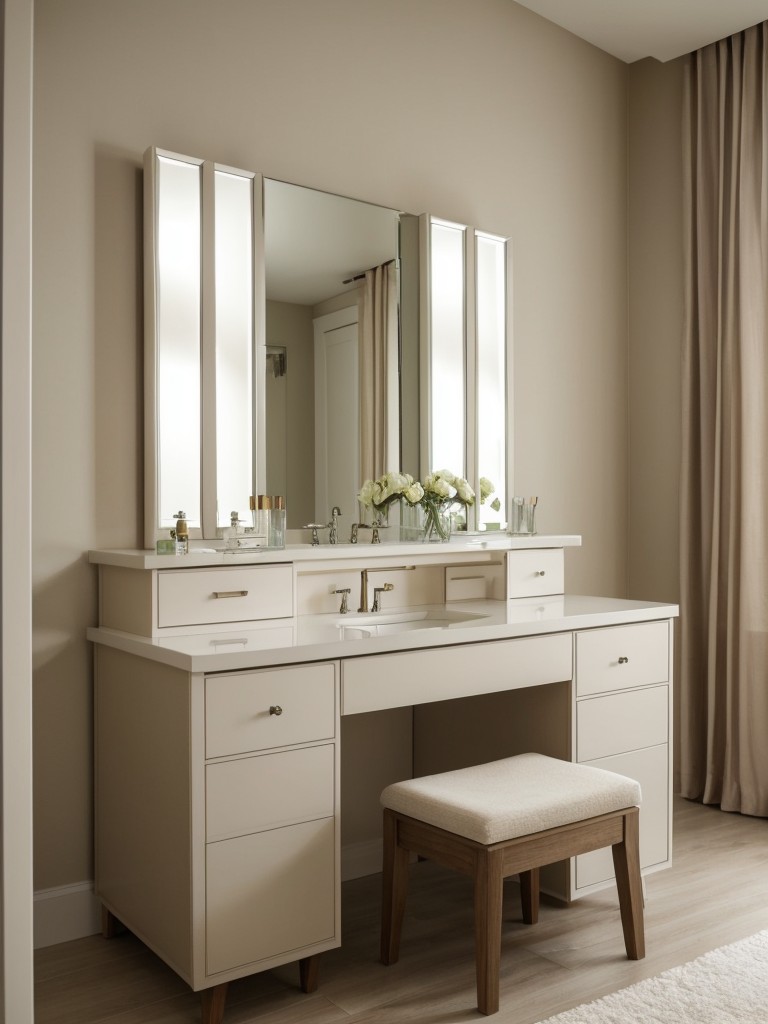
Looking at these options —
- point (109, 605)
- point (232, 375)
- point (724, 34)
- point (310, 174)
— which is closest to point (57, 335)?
point (232, 375)

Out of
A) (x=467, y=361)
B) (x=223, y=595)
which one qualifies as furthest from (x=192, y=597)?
(x=467, y=361)

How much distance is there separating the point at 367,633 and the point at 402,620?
1.25ft

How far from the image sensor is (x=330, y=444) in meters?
2.71

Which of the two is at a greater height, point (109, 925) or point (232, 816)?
point (232, 816)

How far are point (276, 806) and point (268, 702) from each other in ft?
0.72

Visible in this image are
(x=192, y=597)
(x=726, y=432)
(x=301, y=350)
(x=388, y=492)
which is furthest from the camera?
(x=726, y=432)

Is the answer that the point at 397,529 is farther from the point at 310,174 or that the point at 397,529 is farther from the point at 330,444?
the point at 310,174

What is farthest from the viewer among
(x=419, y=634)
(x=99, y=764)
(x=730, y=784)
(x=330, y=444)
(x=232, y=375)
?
(x=730, y=784)

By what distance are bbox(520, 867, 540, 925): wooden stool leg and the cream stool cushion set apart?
13.2 inches

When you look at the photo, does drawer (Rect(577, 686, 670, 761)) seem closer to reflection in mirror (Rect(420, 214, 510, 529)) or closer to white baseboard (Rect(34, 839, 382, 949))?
reflection in mirror (Rect(420, 214, 510, 529))

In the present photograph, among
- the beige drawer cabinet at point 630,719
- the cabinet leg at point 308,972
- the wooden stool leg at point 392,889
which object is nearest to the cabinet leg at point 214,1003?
the cabinet leg at point 308,972

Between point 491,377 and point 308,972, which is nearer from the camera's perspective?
point 308,972

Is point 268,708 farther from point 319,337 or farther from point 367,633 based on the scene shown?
point 319,337

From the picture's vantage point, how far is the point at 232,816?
1894 mm
